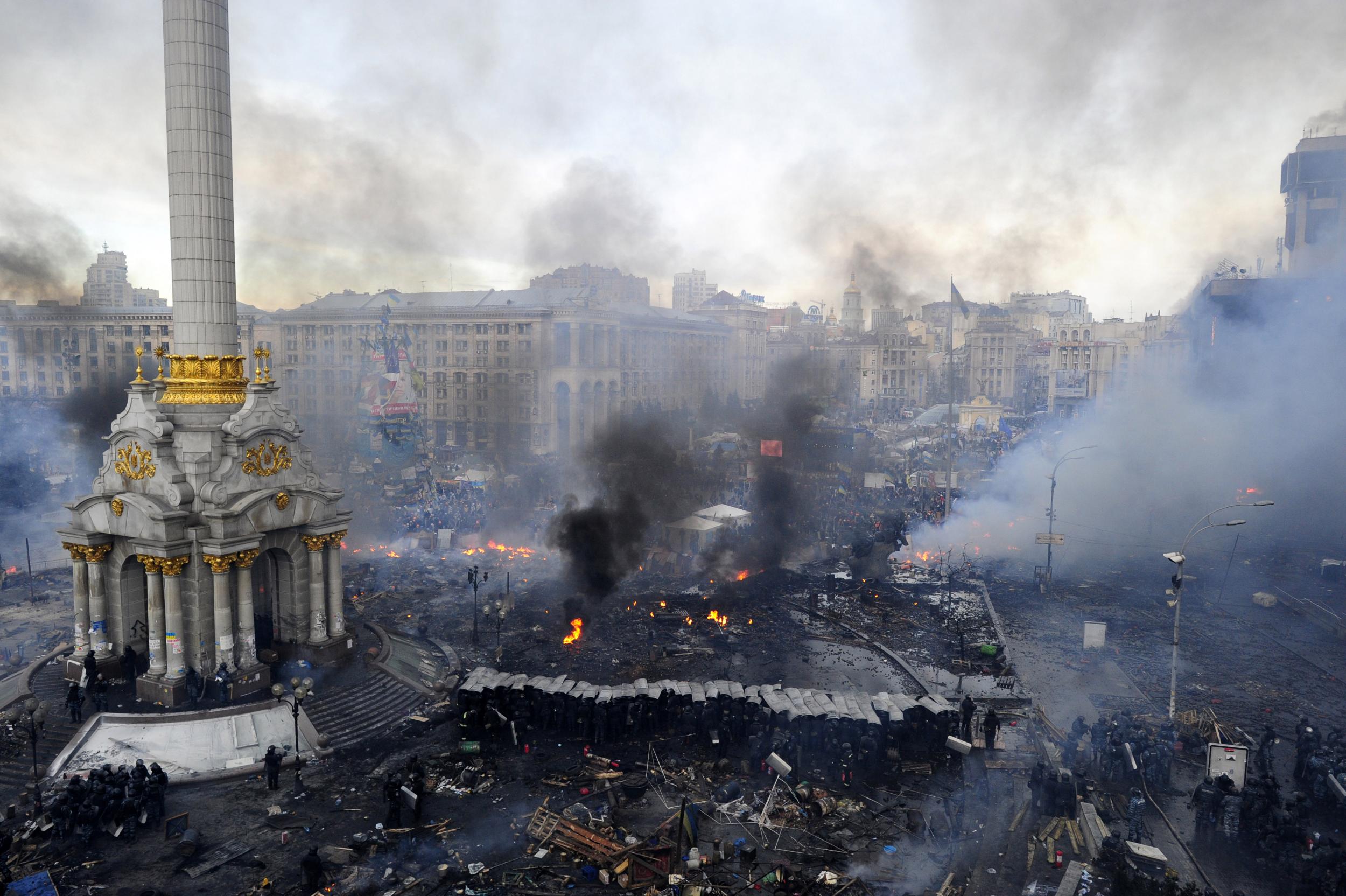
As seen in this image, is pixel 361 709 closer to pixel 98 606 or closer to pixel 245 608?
pixel 245 608

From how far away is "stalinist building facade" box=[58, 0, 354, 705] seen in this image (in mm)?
25531

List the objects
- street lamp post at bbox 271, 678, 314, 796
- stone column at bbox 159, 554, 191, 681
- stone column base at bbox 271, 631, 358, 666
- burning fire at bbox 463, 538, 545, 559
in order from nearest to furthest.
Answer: street lamp post at bbox 271, 678, 314, 796
stone column at bbox 159, 554, 191, 681
stone column base at bbox 271, 631, 358, 666
burning fire at bbox 463, 538, 545, 559

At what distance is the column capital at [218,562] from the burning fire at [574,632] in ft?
40.1

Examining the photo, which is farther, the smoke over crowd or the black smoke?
the smoke over crowd

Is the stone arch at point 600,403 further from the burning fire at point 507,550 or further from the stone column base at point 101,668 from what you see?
the stone column base at point 101,668

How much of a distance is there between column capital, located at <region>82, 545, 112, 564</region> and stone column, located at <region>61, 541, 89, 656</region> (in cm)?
33

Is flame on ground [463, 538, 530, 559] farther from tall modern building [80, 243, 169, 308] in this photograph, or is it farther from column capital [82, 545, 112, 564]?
tall modern building [80, 243, 169, 308]

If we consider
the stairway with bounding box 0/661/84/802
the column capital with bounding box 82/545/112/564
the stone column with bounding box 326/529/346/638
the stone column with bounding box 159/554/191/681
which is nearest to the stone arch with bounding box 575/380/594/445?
the stone column with bounding box 326/529/346/638

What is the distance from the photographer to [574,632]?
33.7m

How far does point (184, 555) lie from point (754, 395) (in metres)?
101

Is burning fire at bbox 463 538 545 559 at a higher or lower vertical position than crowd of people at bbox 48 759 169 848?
higher

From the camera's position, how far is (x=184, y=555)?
83.7 ft

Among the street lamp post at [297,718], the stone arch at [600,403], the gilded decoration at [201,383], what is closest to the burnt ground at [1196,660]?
the street lamp post at [297,718]

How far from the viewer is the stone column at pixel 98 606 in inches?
1045
